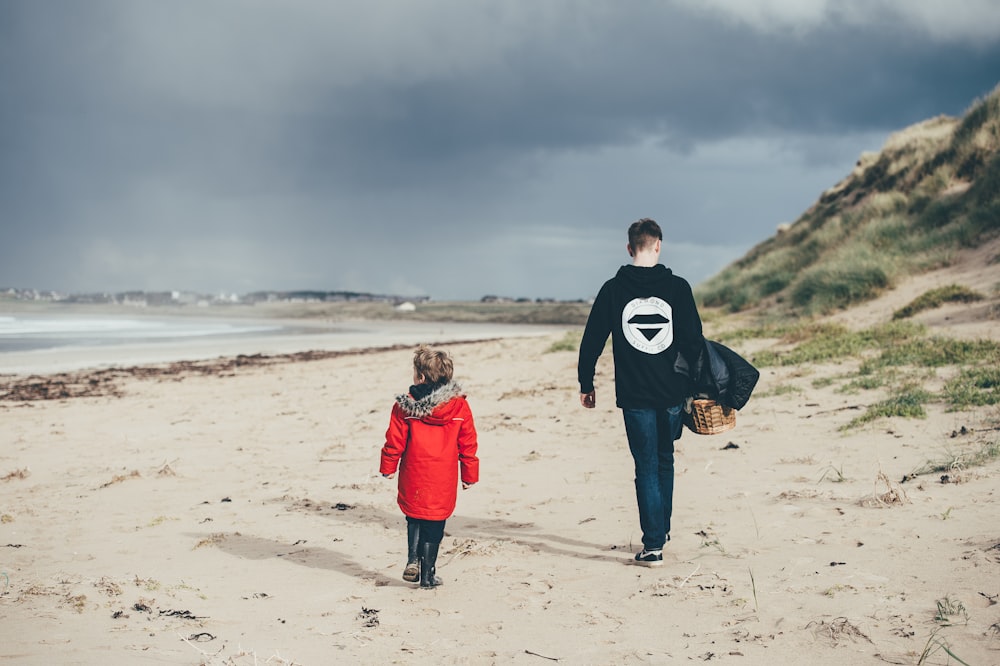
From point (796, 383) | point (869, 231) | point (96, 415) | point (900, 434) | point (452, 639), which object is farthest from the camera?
point (869, 231)

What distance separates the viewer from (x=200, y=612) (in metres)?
4.70

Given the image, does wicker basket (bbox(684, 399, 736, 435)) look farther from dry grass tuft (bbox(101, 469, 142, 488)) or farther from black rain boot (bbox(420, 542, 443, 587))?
dry grass tuft (bbox(101, 469, 142, 488))

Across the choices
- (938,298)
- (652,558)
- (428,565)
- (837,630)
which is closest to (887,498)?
(652,558)

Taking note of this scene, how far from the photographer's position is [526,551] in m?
5.77

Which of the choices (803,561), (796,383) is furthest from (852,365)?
(803,561)

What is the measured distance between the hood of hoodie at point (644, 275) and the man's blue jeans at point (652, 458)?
2.76 ft

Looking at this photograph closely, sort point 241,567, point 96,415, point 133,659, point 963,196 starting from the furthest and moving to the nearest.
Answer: point 963,196 → point 96,415 → point 241,567 → point 133,659

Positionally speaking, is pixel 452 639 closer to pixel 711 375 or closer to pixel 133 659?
pixel 133 659

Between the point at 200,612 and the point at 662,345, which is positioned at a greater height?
the point at 662,345

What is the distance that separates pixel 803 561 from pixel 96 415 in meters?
12.0

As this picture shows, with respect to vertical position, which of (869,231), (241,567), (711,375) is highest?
(869,231)

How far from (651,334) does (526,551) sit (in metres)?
1.95

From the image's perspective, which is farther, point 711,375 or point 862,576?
point 711,375

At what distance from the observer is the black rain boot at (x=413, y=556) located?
16.7 feet
